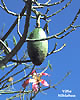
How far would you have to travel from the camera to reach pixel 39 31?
149cm

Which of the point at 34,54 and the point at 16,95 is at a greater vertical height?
the point at 34,54

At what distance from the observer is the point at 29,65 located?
104 inches

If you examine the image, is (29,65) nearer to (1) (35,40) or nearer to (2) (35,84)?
(2) (35,84)

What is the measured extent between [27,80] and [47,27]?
767 mm

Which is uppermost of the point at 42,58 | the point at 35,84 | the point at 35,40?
the point at 35,40

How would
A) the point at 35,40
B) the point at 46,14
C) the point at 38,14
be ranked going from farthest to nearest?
1. the point at 46,14
2. the point at 38,14
3. the point at 35,40

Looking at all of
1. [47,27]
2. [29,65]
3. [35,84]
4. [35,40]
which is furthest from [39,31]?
[29,65]

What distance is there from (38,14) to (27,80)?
929mm

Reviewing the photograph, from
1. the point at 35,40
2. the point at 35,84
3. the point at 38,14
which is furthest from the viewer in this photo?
the point at 35,84

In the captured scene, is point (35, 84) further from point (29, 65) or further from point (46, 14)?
point (46, 14)

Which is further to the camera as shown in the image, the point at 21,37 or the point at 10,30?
the point at 10,30

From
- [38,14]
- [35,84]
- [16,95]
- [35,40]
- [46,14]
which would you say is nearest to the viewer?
[35,40]

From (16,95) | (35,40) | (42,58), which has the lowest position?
(16,95)

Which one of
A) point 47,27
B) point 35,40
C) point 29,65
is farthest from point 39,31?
point 29,65
